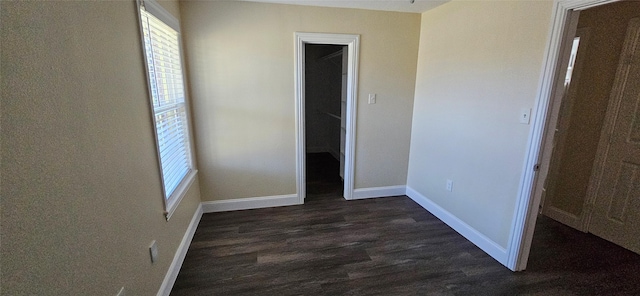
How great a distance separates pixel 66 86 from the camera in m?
0.99

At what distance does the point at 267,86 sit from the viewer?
2.87 m

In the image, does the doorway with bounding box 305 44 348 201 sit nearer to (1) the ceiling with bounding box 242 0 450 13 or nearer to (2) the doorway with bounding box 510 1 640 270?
(1) the ceiling with bounding box 242 0 450 13

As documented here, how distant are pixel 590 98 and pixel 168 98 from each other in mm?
3837

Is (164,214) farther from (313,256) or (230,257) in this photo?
(313,256)

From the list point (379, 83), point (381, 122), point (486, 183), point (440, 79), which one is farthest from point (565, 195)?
point (379, 83)

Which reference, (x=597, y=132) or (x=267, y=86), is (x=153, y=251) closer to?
(x=267, y=86)

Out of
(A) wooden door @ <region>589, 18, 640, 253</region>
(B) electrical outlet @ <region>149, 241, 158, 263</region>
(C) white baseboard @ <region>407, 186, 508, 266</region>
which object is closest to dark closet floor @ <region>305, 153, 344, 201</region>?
(C) white baseboard @ <region>407, 186, 508, 266</region>

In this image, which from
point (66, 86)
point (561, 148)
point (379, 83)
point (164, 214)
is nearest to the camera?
point (66, 86)

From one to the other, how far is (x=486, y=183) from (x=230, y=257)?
2.31 m

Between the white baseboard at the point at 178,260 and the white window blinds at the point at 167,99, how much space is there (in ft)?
1.51

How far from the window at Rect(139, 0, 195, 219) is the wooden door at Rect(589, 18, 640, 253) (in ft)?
12.4

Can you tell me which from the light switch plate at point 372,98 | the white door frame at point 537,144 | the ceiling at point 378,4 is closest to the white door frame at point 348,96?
the light switch plate at point 372,98

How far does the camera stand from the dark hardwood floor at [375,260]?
1.94m

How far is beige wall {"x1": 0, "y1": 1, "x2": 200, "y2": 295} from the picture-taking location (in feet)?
→ 2.54
